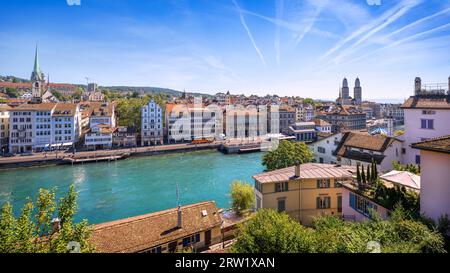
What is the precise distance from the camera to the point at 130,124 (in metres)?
30.6

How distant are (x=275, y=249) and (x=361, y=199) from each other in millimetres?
3204

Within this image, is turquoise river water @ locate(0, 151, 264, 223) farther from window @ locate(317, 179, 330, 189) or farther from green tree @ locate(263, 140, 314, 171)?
window @ locate(317, 179, 330, 189)

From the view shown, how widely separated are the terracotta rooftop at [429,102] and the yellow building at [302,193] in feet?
13.5

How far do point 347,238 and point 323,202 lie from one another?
5.85 meters

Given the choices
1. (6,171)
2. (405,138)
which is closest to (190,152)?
(6,171)

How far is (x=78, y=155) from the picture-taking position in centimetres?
2241

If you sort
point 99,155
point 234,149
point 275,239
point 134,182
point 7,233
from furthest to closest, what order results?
point 234,149 → point 99,155 → point 134,182 → point 275,239 → point 7,233

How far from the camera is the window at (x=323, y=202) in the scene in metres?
8.55

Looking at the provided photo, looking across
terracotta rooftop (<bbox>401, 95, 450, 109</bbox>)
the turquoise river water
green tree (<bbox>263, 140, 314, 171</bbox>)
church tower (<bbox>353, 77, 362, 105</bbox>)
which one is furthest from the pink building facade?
church tower (<bbox>353, 77, 362, 105</bbox>)

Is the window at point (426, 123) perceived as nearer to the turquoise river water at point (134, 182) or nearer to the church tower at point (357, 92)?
the turquoise river water at point (134, 182)

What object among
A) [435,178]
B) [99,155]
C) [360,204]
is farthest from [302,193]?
[99,155]

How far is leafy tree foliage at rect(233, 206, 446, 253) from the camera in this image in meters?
2.82

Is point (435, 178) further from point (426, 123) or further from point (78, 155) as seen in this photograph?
point (78, 155)
